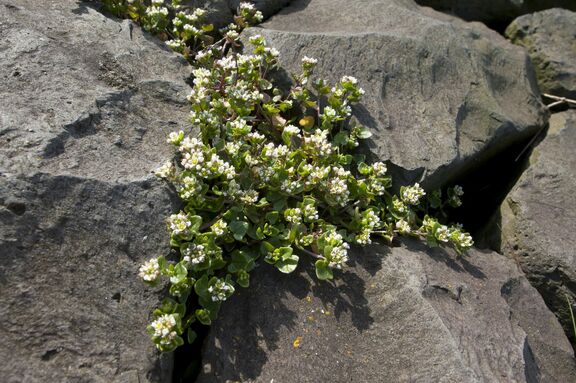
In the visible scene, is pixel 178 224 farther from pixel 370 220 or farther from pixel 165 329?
pixel 370 220

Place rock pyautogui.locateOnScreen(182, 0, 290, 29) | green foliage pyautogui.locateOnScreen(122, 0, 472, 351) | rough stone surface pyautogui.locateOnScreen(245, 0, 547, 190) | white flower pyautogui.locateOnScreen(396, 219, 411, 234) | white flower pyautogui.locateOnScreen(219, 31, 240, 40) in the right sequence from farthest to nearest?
1. rock pyautogui.locateOnScreen(182, 0, 290, 29)
2. white flower pyautogui.locateOnScreen(219, 31, 240, 40)
3. rough stone surface pyautogui.locateOnScreen(245, 0, 547, 190)
4. white flower pyautogui.locateOnScreen(396, 219, 411, 234)
5. green foliage pyautogui.locateOnScreen(122, 0, 472, 351)

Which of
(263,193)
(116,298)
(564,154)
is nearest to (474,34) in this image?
(564,154)

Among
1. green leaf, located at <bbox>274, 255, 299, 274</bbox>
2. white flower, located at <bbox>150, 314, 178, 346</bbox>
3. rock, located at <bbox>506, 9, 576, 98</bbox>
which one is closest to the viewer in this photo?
white flower, located at <bbox>150, 314, 178, 346</bbox>

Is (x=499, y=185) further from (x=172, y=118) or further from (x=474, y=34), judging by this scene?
(x=172, y=118)

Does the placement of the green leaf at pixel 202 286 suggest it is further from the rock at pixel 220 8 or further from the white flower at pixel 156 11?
the rock at pixel 220 8

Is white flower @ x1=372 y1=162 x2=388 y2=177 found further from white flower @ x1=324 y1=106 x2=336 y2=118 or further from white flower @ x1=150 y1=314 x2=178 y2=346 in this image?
white flower @ x1=150 y1=314 x2=178 y2=346

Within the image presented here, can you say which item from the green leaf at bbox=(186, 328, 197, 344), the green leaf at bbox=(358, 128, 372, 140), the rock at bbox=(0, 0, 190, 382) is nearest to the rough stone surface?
the green leaf at bbox=(358, 128, 372, 140)

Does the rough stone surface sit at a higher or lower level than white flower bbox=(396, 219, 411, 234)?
higher

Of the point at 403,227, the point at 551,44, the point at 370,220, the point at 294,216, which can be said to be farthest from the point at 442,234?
the point at 551,44
